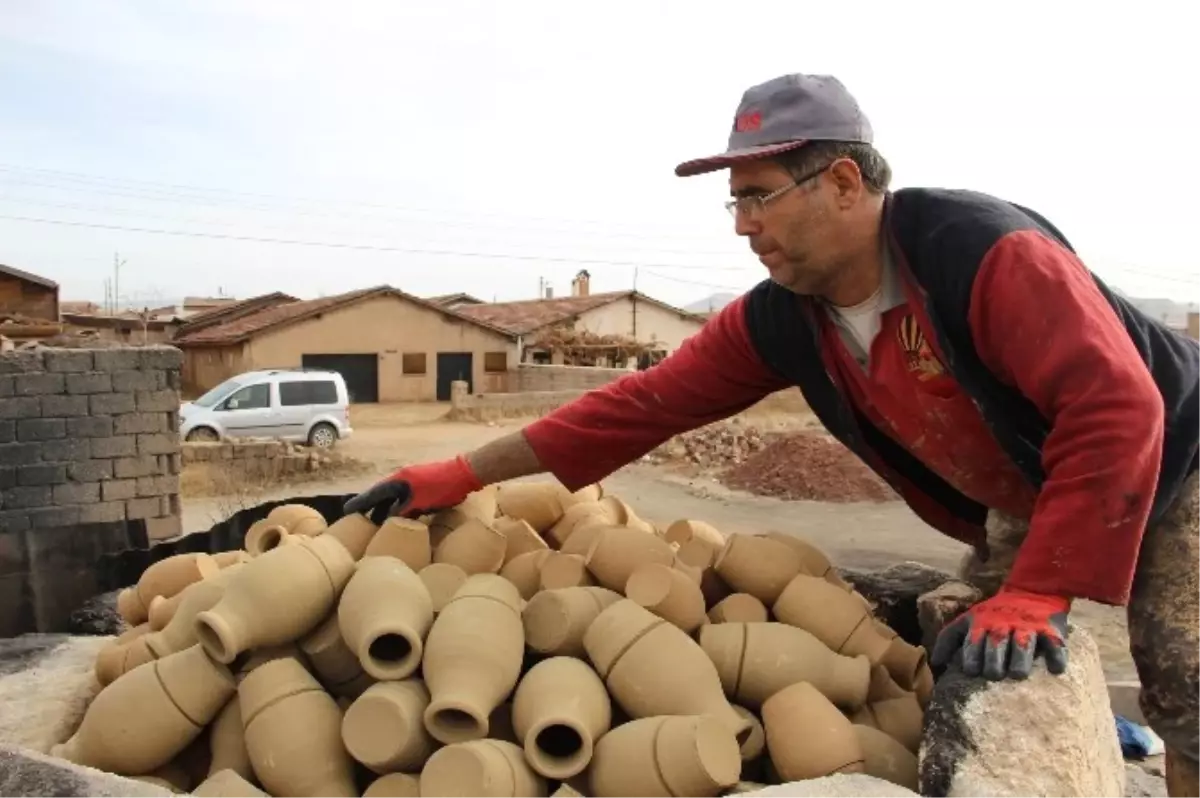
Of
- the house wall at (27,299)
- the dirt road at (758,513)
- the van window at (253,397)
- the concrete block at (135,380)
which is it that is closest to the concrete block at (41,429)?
the concrete block at (135,380)

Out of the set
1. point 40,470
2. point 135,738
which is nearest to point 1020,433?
point 135,738

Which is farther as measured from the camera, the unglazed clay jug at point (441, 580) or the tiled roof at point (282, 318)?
the tiled roof at point (282, 318)

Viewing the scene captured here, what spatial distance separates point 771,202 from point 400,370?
26.7m

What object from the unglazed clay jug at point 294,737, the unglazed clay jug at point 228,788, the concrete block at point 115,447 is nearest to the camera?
the unglazed clay jug at point 228,788

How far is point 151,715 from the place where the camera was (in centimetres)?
232

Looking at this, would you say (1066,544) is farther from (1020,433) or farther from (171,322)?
(171,322)

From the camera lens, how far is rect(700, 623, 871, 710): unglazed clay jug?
2363mm

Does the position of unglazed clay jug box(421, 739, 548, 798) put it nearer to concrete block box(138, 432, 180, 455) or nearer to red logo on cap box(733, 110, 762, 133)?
red logo on cap box(733, 110, 762, 133)

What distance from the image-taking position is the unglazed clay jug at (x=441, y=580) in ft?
8.20

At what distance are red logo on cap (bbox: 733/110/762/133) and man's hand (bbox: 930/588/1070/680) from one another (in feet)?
3.70

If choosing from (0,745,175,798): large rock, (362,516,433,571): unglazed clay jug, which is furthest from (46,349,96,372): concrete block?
(0,745,175,798): large rock

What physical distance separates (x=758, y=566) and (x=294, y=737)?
127 centimetres

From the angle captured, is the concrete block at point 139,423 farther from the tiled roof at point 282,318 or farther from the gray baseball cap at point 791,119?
the tiled roof at point 282,318

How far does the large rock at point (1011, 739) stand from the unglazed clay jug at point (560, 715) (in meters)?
0.66
